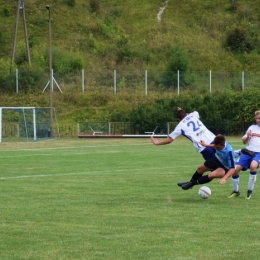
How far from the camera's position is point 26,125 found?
51344mm

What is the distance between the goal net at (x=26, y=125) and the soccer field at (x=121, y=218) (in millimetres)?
27276

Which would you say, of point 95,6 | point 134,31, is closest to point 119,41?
point 134,31

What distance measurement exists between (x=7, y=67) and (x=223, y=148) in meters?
50.9

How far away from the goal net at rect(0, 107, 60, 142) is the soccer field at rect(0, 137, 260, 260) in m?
27.3

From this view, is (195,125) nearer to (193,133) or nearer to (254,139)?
(193,133)

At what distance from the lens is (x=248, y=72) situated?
6588 centimetres

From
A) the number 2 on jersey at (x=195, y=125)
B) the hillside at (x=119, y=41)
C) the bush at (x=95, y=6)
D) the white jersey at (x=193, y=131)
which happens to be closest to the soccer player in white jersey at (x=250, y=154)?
the white jersey at (x=193, y=131)

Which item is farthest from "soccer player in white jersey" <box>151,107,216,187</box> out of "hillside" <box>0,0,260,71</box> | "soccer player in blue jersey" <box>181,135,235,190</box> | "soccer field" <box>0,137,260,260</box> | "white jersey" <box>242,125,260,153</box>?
"hillside" <box>0,0,260,71</box>

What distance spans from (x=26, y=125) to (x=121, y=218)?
38896mm

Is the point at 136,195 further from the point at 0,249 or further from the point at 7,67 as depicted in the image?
the point at 7,67

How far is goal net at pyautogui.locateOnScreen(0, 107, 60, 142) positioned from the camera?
50.9 m

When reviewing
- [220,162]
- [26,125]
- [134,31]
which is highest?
[134,31]

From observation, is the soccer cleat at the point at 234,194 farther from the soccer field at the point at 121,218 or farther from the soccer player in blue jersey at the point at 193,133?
the soccer player in blue jersey at the point at 193,133

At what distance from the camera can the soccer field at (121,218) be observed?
999 centimetres
